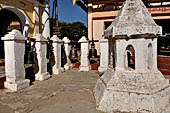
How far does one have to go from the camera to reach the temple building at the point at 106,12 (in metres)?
10.4

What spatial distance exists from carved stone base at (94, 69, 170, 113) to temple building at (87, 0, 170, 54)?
→ 8648 mm

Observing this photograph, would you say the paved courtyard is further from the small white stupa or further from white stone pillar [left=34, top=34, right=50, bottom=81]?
white stone pillar [left=34, top=34, right=50, bottom=81]

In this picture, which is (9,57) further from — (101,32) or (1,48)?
(1,48)

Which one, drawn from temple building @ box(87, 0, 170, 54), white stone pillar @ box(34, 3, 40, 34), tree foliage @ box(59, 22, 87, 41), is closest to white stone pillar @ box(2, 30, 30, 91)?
white stone pillar @ box(34, 3, 40, 34)

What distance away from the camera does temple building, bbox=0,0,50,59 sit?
9617 mm

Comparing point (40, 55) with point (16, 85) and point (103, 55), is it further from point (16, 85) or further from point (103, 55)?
point (103, 55)

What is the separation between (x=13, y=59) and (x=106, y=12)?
8658 mm

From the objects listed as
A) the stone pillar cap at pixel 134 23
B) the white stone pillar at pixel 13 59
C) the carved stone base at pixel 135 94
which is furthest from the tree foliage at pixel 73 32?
the carved stone base at pixel 135 94

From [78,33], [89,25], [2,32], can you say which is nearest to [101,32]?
[89,25]

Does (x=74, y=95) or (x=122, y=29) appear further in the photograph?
(x=74, y=95)

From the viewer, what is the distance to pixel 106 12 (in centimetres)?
1143

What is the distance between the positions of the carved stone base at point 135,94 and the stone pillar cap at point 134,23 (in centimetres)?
76

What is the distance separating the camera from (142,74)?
2.90 m

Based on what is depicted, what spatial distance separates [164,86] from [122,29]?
139 cm
